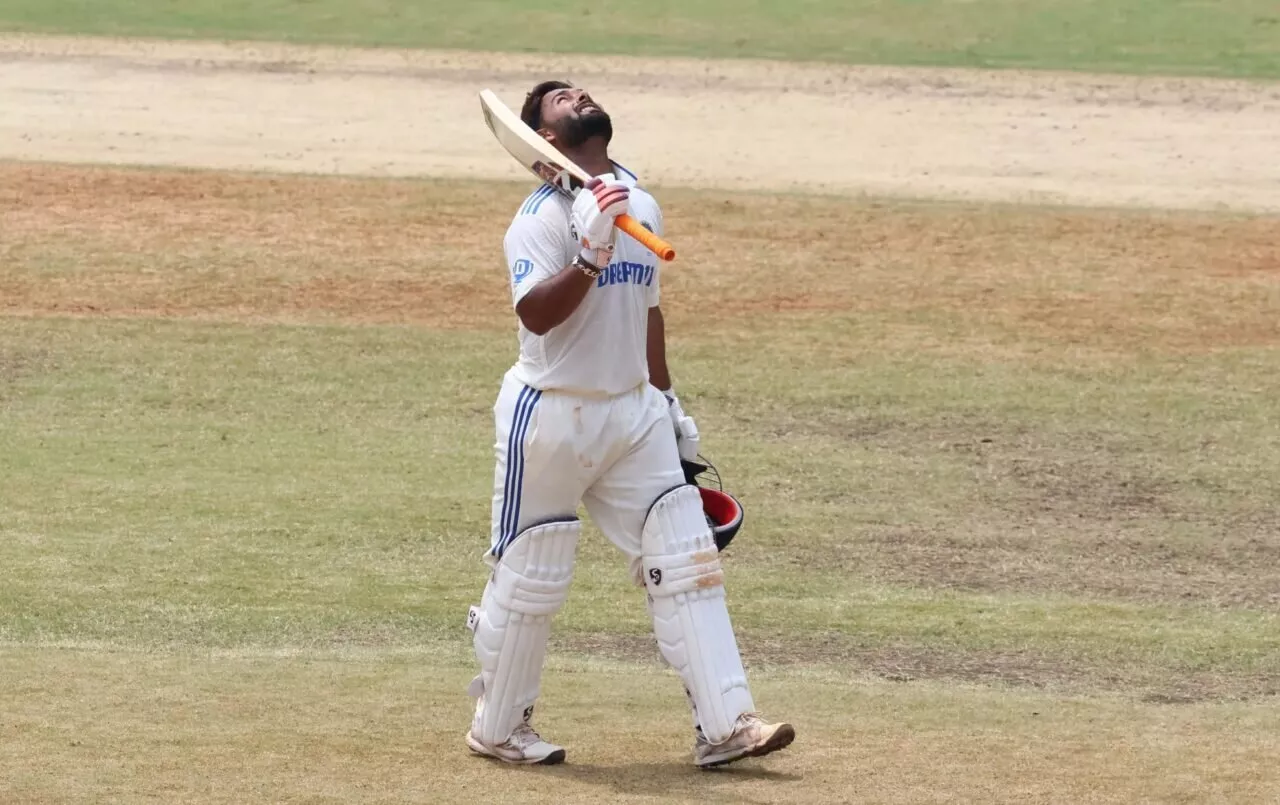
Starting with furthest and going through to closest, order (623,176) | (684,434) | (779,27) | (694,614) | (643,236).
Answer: (779,27) < (684,434) < (623,176) < (694,614) < (643,236)

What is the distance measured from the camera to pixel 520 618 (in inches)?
272

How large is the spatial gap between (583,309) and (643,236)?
0.42m

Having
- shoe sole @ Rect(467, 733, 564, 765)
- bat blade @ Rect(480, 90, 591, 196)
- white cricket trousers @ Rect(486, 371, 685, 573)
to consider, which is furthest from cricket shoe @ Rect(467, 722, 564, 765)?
bat blade @ Rect(480, 90, 591, 196)

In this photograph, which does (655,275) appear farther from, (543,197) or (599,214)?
(599,214)

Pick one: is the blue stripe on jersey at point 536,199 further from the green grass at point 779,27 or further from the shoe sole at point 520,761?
the green grass at point 779,27

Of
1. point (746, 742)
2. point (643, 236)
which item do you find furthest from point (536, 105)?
point (746, 742)

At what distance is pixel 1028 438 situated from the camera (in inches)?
Result: 510

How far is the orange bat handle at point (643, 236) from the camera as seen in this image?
21.0 ft

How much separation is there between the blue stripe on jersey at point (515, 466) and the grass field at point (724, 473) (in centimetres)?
71

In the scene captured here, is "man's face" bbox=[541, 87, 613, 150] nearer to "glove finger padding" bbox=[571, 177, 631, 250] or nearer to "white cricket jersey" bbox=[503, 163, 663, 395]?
"white cricket jersey" bbox=[503, 163, 663, 395]

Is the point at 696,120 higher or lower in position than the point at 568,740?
higher

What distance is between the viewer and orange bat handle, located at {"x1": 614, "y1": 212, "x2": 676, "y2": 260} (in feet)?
21.0

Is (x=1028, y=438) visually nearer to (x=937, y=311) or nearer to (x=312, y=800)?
(x=937, y=311)

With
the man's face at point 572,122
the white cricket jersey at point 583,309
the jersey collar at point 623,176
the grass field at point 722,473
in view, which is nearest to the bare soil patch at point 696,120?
the grass field at point 722,473
